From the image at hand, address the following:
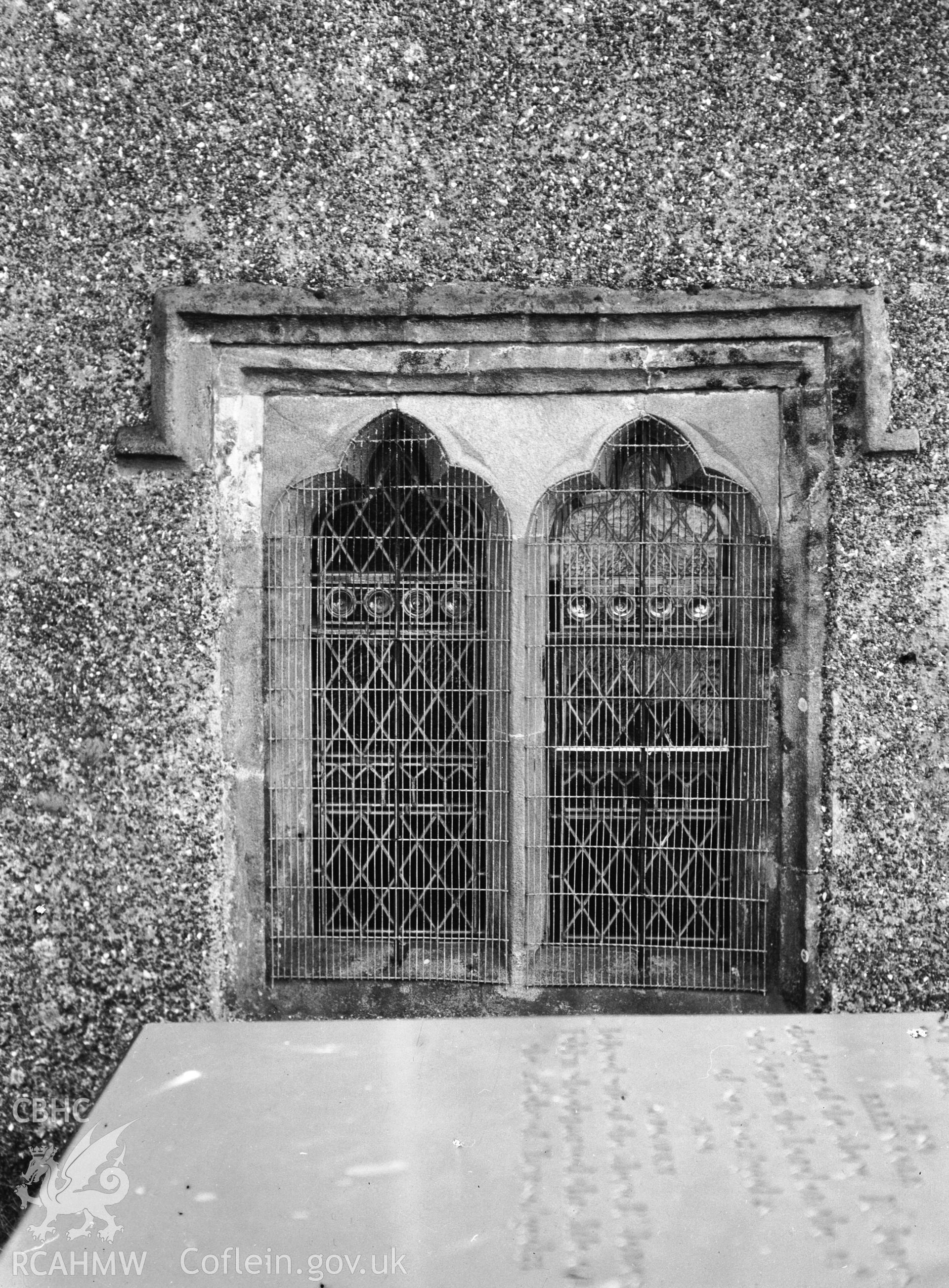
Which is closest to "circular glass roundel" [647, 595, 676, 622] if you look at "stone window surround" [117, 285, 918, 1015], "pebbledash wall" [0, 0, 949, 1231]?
"stone window surround" [117, 285, 918, 1015]

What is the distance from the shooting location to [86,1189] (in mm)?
1349

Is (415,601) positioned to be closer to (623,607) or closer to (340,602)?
(340,602)

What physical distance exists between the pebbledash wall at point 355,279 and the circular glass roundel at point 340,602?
38 cm

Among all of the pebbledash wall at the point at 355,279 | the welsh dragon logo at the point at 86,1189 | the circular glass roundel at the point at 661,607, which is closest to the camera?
the welsh dragon logo at the point at 86,1189

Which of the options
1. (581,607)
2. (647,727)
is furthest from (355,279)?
(647,727)

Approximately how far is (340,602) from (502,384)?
0.89 metres

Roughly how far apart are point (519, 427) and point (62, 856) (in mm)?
2021

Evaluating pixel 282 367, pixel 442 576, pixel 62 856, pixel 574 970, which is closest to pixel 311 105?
pixel 282 367

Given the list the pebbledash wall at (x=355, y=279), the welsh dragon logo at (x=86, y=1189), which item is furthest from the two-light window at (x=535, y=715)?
the welsh dragon logo at (x=86, y=1189)

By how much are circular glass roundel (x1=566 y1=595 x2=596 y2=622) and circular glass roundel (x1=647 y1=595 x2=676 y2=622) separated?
19 centimetres

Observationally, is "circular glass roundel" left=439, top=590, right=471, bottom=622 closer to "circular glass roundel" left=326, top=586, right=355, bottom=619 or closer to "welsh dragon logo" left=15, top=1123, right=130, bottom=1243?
"circular glass roundel" left=326, top=586, right=355, bottom=619

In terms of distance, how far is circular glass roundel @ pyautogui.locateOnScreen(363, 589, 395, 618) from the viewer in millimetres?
2773

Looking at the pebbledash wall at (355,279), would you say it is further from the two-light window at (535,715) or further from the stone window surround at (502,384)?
the two-light window at (535,715)

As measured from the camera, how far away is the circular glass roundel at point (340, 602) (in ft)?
9.12
